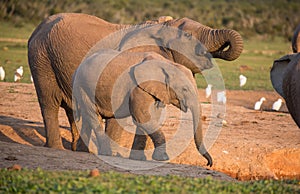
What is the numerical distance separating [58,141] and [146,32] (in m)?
1.98

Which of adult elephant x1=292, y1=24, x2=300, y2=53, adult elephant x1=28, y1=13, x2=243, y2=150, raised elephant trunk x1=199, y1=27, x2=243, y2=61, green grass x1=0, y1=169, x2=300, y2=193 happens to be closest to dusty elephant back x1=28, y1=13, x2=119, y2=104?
adult elephant x1=28, y1=13, x2=243, y2=150

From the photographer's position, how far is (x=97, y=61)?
29.4ft

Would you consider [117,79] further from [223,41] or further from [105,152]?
[223,41]

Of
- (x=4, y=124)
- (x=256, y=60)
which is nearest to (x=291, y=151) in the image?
(x=4, y=124)

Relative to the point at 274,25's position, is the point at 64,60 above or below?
above

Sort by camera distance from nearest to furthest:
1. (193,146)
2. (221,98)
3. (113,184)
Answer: (113,184) < (193,146) < (221,98)

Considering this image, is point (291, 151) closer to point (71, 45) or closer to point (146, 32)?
point (146, 32)

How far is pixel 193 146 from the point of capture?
10.3 metres

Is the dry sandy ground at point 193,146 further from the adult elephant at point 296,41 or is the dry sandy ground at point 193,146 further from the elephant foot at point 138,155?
the adult elephant at point 296,41

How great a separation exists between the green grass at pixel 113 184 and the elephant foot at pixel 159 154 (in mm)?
1738

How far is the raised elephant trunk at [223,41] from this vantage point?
9.19m

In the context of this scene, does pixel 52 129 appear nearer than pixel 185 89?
No

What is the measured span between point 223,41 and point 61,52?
2.24 metres

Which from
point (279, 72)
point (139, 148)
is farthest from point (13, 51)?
point (279, 72)
